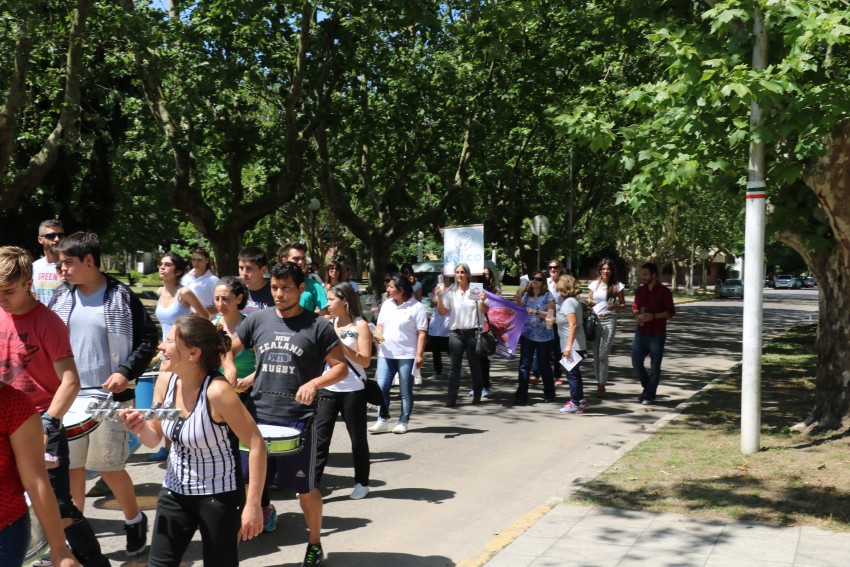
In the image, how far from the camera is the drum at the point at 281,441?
4.86 metres

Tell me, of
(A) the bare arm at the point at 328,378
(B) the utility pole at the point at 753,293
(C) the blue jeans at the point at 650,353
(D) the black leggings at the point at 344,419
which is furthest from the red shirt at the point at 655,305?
(A) the bare arm at the point at 328,378

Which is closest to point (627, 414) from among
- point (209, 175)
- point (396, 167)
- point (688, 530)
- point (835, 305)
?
point (835, 305)

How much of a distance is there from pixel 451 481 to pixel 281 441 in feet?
9.95

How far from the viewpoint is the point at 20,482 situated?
295 cm

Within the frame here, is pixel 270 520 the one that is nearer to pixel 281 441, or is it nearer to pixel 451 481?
pixel 281 441

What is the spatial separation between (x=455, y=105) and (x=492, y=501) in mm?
15925

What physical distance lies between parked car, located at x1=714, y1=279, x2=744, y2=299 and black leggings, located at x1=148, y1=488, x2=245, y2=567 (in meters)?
57.4

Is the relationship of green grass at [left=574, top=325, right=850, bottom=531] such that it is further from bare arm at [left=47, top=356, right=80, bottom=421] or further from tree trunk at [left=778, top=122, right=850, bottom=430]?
bare arm at [left=47, top=356, right=80, bottom=421]

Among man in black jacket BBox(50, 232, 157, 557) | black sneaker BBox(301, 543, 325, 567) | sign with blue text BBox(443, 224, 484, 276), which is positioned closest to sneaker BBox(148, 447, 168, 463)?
man in black jacket BBox(50, 232, 157, 557)

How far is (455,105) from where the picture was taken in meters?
21.8

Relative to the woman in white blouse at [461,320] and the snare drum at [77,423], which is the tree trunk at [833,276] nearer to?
the woman in white blouse at [461,320]

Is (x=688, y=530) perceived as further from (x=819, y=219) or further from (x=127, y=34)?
(x=127, y=34)

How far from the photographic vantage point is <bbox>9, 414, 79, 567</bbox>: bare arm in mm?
2904

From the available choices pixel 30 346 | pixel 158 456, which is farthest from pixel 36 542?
pixel 158 456
